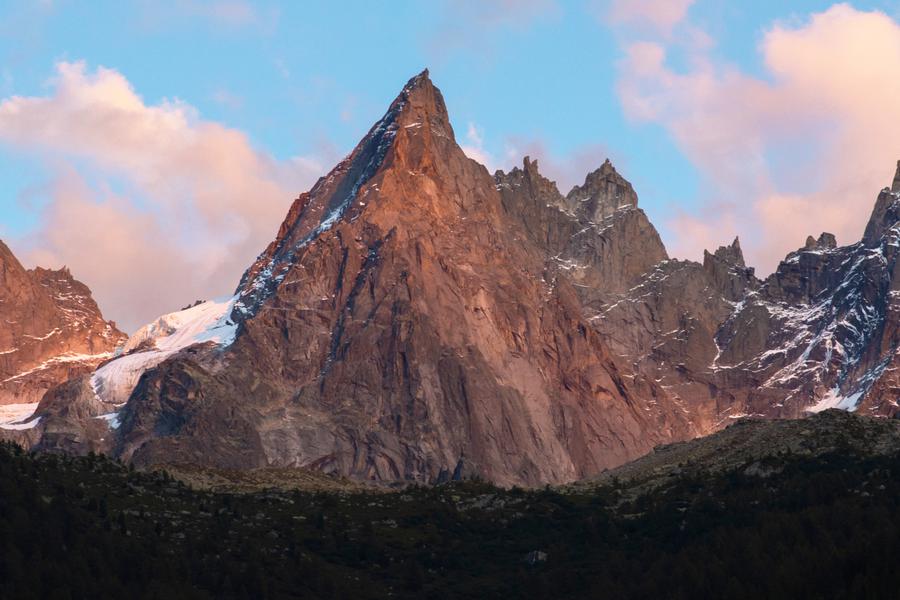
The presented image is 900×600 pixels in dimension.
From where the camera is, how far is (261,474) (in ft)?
473

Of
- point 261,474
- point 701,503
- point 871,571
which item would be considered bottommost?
point 871,571

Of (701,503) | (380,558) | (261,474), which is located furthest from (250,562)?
(261,474)

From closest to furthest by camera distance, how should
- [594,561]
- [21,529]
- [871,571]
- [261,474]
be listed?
[871,571] < [21,529] < [594,561] < [261,474]

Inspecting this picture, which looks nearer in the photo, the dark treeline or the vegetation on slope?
the dark treeline

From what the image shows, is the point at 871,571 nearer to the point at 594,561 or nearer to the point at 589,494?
the point at 594,561

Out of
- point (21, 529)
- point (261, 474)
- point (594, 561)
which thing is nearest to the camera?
point (21, 529)

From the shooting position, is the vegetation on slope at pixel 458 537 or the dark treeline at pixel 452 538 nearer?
the dark treeline at pixel 452 538

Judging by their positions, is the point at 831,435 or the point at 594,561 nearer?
the point at 594,561

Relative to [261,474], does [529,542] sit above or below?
below

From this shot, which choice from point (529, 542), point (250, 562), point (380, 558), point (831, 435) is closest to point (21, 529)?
point (250, 562)

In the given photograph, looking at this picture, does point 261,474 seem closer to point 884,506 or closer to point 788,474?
point 788,474

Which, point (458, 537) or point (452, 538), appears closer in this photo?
point (452, 538)

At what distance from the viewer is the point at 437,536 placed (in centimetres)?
11944

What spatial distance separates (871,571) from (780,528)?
13668mm
